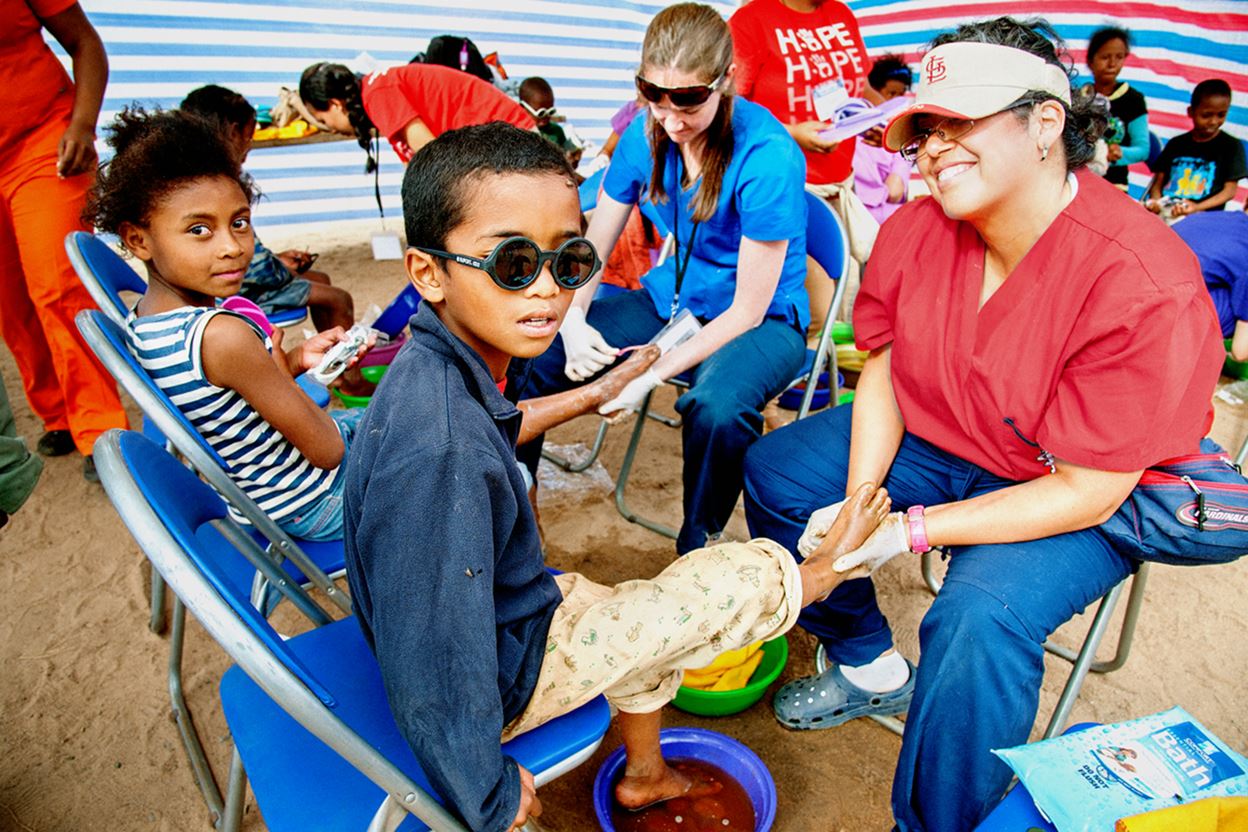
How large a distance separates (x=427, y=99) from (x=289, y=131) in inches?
88.1

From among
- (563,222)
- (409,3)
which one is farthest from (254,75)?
(563,222)

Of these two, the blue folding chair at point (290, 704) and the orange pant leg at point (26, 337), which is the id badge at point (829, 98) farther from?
the orange pant leg at point (26, 337)

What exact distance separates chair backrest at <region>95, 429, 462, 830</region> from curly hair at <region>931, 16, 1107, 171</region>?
1.65 m

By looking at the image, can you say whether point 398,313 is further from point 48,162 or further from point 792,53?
point 792,53

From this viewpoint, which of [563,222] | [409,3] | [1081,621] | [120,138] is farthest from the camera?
[409,3]

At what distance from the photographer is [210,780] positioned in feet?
6.23

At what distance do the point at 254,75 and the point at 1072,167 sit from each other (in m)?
6.23

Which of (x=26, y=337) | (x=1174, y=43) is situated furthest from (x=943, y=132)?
(x=1174, y=43)

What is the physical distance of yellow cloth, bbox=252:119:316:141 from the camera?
17.9 feet

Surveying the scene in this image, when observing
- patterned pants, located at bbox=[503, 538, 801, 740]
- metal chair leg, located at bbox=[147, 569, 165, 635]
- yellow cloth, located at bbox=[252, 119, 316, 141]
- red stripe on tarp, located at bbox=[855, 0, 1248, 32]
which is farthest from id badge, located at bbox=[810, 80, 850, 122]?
red stripe on tarp, located at bbox=[855, 0, 1248, 32]

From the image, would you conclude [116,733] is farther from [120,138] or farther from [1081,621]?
[1081,621]

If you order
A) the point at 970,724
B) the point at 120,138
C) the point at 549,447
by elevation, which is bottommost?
the point at 549,447

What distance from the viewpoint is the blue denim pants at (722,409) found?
90.8 inches

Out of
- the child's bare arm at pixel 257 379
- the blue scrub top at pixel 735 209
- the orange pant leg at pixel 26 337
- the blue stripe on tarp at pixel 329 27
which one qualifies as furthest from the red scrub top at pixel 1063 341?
the blue stripe on tarp at pixel 329 27
